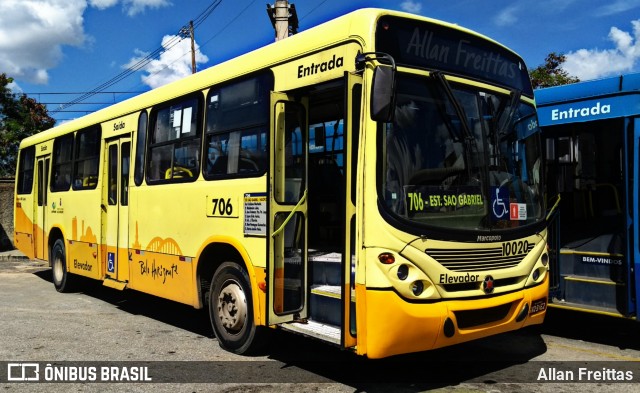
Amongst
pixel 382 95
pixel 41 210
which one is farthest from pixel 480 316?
pixel 41 210

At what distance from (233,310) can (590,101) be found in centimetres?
465

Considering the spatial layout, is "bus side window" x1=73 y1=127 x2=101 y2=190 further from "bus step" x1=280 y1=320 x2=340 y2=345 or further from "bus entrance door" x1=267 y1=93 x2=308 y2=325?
"bus step" x1=280 y1=320 x2=340 y2=345

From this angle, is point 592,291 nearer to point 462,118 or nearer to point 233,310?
point 462,118

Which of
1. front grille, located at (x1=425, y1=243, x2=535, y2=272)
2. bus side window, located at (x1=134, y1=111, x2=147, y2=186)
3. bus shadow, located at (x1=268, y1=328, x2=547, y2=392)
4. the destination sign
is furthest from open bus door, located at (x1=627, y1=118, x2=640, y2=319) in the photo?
bus side window, located at (x1=134, y1=111, x2=147, y2=186)

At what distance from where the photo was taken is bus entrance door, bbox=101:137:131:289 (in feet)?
28.3

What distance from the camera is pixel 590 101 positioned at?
6754mm

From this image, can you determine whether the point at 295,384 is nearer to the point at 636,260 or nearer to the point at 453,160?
the point at 453,160

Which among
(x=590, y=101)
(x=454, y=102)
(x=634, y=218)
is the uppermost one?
(x=590, y=101)

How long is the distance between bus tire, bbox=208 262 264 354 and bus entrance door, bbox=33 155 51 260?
21.6 feet

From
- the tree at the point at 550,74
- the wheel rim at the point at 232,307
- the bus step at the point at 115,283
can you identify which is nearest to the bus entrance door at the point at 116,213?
the bus step at the point at 115,283

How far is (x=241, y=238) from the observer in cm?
610

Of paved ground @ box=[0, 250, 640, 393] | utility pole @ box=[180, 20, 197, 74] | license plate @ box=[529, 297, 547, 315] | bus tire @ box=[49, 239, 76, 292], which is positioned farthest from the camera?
utility pole @ box=[180, 20, 197, 74]

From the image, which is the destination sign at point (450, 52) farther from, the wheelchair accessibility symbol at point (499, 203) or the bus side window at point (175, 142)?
the bus side window at point (175, 142)

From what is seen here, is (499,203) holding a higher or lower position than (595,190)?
lower
